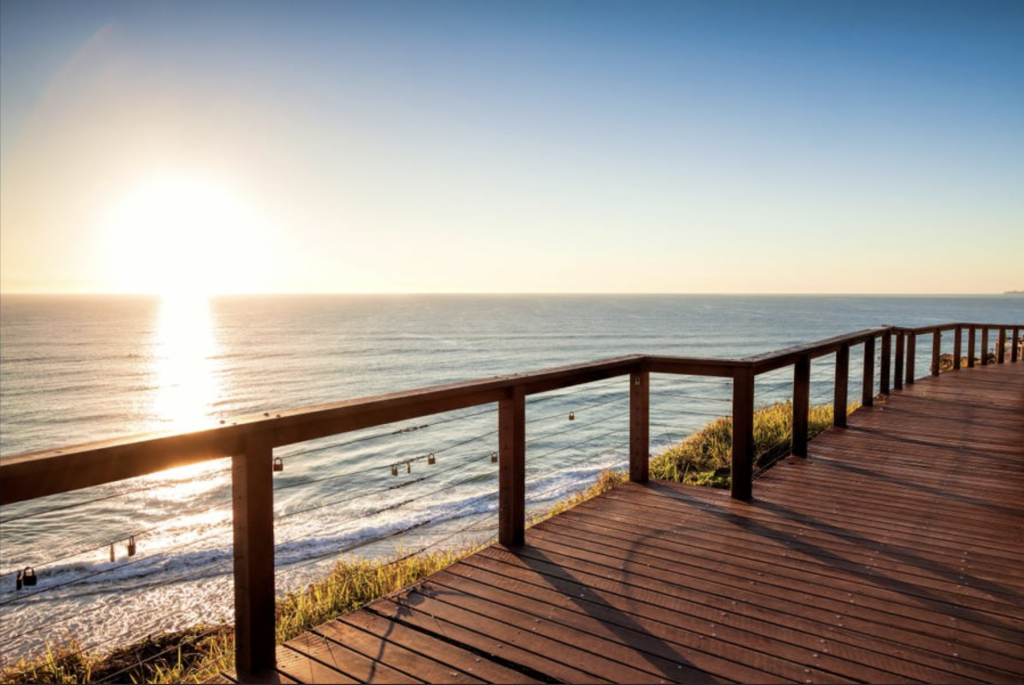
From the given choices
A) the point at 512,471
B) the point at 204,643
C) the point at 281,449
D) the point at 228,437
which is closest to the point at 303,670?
the point at 228,437

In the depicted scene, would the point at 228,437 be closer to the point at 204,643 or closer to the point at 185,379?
the point at 204,643

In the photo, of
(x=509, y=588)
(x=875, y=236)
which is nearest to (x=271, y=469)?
(x=509, y=588)

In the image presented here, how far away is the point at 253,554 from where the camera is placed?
7.64ft

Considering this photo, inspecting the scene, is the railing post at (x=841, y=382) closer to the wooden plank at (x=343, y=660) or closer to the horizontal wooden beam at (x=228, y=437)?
the horizontal wooden beam at (x=228, y=437)

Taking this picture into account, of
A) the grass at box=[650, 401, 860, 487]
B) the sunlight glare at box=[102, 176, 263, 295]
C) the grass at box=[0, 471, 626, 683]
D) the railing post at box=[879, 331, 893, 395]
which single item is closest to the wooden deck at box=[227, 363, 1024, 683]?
the grass at box=[0, 471, 626, 683]

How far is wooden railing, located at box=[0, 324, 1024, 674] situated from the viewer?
179 centimetres

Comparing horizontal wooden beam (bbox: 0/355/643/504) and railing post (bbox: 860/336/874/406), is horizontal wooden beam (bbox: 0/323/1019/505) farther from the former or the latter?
railing post (bbox: 860/336/874/406)

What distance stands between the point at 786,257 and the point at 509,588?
88.9 metres

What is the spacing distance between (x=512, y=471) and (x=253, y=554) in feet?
5.40

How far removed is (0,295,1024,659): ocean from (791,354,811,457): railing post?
1153mm

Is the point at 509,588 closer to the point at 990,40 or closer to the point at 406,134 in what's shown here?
the point at 990,40

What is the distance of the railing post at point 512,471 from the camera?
3.59 meters

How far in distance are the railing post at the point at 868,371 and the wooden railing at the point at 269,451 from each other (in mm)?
4015

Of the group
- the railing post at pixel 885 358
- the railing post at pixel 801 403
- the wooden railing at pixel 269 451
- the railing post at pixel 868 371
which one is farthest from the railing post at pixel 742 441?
the railing post at pixel 885 358
